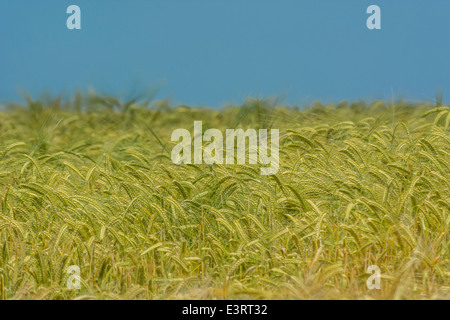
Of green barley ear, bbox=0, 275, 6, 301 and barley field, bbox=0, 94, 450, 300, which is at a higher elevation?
barley field, bbox=0, 94, 450, 300

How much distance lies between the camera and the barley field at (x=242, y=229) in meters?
2.80

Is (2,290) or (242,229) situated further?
(242,229)

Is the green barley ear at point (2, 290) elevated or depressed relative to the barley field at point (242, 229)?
depressed

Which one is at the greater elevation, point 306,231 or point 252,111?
point 252,111

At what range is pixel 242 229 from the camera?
3199 mm

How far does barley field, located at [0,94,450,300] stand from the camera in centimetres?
280

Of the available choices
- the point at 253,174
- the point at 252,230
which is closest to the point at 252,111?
the point at 253,174

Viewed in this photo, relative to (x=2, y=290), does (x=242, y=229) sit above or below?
above

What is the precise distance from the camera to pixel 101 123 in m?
7.52
